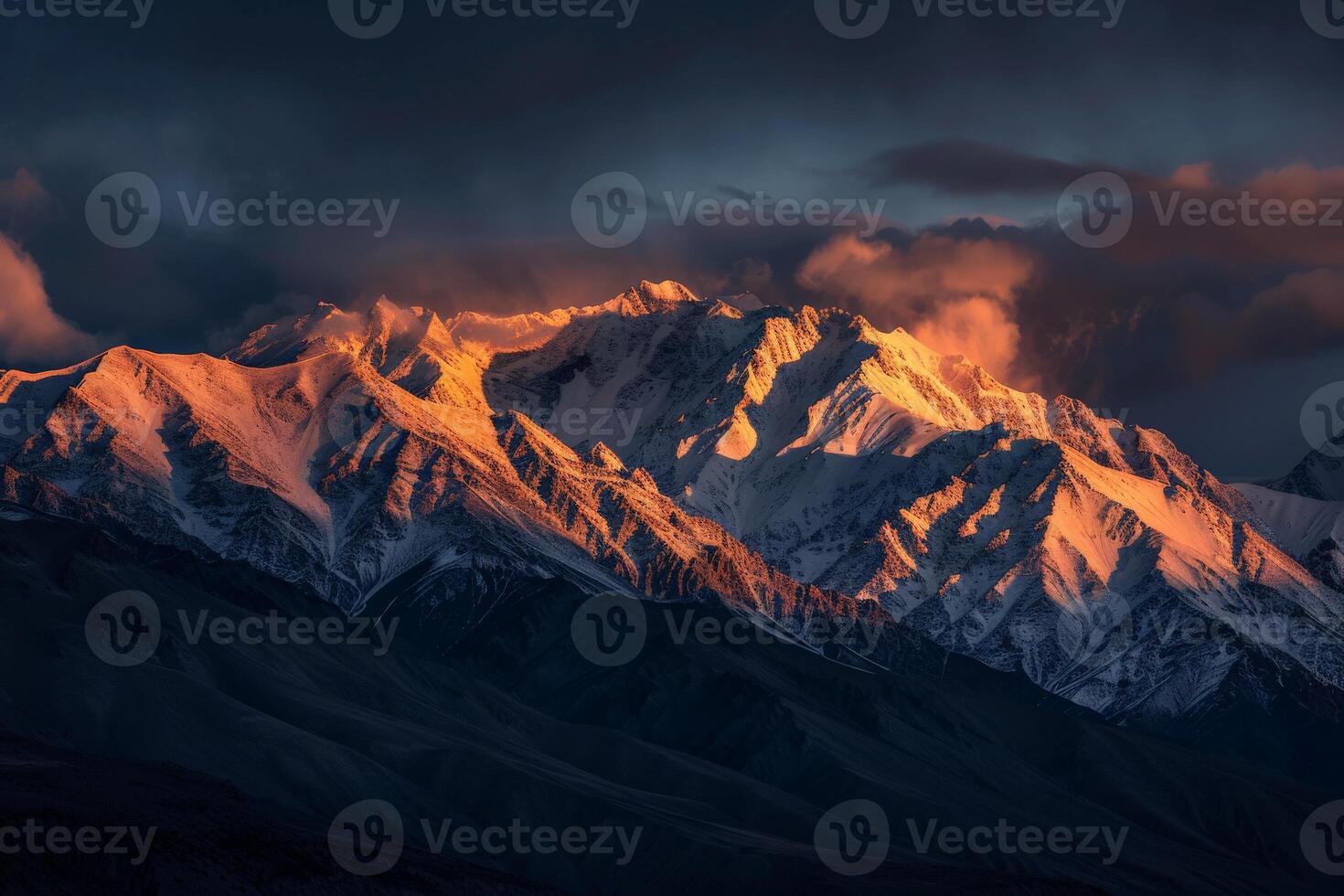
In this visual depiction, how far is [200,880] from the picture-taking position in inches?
7751

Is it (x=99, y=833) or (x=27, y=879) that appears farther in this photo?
(x=99, y=833)

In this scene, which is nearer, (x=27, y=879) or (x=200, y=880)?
(x=27, y=879)

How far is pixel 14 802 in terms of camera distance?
7781 inches

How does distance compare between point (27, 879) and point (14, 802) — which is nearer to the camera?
point (27, 879)

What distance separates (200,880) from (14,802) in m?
18.7

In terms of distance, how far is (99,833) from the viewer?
643 ft

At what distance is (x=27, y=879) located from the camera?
183750 mm

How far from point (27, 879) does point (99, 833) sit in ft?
42.1

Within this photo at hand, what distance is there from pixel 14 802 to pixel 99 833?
28.8 ft

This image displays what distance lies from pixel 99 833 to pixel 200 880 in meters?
10.1
